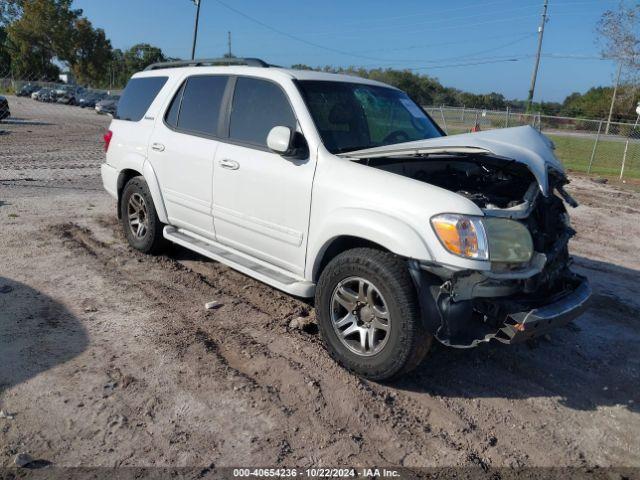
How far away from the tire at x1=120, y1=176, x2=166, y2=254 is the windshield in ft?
7.55

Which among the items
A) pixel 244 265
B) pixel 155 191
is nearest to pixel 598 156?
pixel 155 191

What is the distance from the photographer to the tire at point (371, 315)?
342 centimetres

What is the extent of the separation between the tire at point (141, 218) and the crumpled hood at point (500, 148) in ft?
8.64

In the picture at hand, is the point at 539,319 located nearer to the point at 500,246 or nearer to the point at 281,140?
the point at 500,246

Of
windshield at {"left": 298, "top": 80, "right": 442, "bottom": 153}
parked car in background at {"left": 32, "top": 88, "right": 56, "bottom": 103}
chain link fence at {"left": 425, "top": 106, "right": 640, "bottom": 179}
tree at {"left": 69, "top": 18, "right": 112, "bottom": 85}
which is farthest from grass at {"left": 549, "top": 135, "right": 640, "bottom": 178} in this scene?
tree at {"left": 69, "top": 18, "right": 112, "bottom": 85}

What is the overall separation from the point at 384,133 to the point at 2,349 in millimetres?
3372

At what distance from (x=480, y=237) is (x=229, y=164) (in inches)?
90.3

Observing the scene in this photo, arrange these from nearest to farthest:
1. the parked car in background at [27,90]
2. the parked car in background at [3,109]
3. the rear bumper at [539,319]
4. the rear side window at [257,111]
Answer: the rear bumper at [539,319], the rear side window at [257,111], the parked car in background at [3,109], the parked car in background at [27,90]

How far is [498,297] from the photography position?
339 centimetres

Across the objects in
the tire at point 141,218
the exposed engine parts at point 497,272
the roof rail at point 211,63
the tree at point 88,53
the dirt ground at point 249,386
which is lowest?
the dirt ground at point 249,386

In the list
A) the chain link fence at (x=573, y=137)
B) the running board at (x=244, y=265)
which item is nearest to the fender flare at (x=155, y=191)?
the running board at (x=244, y=265)

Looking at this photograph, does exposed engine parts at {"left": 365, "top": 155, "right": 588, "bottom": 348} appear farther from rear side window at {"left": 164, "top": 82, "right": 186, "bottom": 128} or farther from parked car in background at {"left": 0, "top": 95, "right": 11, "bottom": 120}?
parked car in background at {"left": 0, "top": 95, "right": 11, "bottom": 120}

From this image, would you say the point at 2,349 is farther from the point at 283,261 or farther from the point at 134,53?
the point at 134,53

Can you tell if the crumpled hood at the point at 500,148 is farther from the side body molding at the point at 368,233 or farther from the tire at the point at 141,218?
the tire at the point at 141,218
